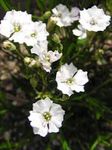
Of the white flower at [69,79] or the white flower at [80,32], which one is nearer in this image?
the white flower at [69,79]

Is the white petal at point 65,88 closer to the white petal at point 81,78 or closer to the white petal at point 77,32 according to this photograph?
the white petal at point 81,78

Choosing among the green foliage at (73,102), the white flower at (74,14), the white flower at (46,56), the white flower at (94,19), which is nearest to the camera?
the white flower at (46,56)

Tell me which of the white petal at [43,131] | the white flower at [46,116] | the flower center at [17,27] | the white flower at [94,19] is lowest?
the white petal at [43,131]

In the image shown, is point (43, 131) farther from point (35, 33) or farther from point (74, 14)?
point (74, 14)

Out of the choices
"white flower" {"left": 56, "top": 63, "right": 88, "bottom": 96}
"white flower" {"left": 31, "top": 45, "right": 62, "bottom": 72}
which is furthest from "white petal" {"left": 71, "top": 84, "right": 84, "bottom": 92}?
"white flower" {"left": 31, "top": 45, "right": 62, "bottom": 72}

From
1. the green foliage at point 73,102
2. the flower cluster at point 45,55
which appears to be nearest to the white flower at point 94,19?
the flower cluster at point 45,55

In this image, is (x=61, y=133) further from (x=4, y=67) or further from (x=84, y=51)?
(x=4, y=67)

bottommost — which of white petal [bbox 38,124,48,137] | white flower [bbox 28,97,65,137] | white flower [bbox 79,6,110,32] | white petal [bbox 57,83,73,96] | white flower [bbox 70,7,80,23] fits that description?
white petal [bbox 38,124,48,137]

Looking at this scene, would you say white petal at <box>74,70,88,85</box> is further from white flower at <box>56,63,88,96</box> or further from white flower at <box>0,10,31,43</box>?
white flower at <box>0,10,31,43</box>

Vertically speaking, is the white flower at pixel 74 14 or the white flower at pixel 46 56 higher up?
the white flower at pixel 74 14
